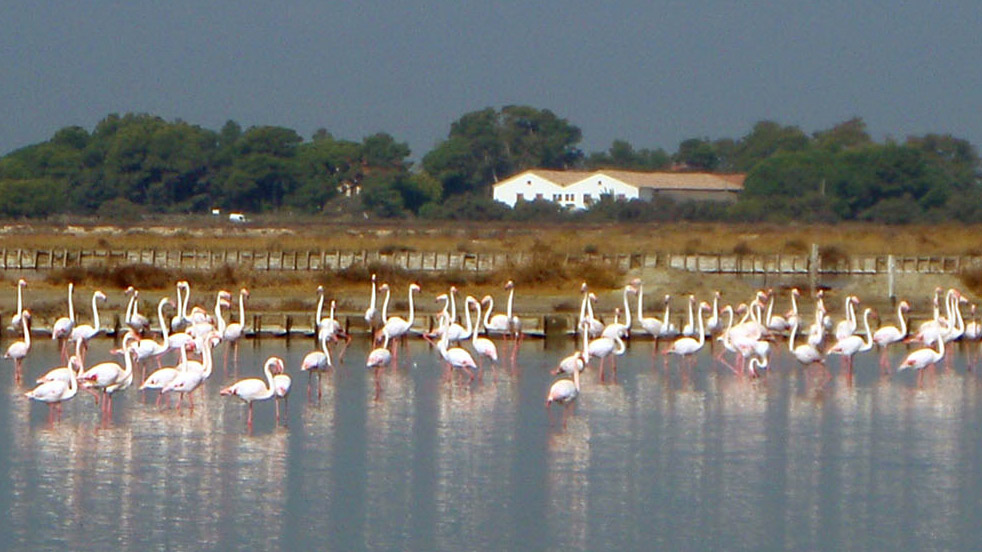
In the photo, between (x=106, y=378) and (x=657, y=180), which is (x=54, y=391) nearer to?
(x=106, y=378)

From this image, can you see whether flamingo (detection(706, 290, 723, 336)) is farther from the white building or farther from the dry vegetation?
the white building

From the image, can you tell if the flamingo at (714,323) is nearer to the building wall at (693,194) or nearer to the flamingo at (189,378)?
the flamingo at (189,378)

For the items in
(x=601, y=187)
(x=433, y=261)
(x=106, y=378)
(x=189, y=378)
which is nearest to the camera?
(x=106, y=378)

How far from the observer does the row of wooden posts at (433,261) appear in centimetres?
3494

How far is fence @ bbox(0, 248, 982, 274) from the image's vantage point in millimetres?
34938

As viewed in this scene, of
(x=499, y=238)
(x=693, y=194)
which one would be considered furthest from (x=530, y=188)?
(x=499, y=238)

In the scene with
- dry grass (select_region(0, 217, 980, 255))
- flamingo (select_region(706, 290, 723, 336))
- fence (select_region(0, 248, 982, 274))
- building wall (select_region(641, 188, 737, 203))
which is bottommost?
flamingo (select_region(706, 290, 723, 336))

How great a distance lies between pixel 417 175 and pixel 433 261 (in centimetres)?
5352

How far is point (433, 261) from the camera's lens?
120 ft

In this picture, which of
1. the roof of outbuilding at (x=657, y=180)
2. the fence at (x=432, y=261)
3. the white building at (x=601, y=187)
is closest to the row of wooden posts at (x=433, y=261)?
the fence at (x=432, y=261)

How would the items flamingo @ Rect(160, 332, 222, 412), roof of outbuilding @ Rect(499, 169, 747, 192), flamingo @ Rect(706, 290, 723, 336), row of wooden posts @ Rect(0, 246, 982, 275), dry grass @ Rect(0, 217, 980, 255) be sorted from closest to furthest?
flamingo @ Rect(160, 332, 222, 412), flamingo @ Rect(706, 290, 723, 336), row of wooden posts @ Rect(0, 246, 982, 275), dry grass @ Rect(0, 217, 980, 255), roof of outbuilding @ Rect(499, 169, 747, 192)

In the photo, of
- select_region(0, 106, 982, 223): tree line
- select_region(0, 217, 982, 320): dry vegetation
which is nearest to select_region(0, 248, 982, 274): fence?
select_region(0, 217, 982, 320): dry vegetation

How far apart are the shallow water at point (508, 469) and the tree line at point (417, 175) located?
54.5 m

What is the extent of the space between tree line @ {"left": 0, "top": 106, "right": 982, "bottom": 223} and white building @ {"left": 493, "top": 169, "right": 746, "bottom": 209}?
322cm
